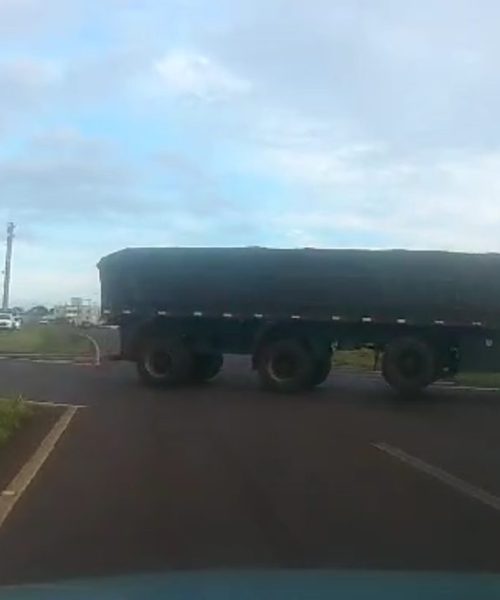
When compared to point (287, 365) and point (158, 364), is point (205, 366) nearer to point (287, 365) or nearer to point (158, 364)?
point (158, 364)

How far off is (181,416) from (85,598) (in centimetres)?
1512

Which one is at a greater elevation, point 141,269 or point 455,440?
point 141,269

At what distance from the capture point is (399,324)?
2412 cm

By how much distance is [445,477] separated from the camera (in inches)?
500

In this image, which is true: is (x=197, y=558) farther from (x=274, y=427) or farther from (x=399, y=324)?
(x=399, y=324)

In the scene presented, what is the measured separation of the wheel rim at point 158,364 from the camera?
25.8m

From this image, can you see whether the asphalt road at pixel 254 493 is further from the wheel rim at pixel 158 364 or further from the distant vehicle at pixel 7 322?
the distant vehicle at pixel 7 322

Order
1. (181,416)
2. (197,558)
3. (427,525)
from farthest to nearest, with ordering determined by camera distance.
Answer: (181,416) → (427,525) → (197,558)

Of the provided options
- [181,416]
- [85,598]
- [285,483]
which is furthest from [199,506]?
[181,416]

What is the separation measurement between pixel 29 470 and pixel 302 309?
41.2 feet

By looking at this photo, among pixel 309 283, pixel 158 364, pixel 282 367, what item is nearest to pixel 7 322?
pixel 158 364

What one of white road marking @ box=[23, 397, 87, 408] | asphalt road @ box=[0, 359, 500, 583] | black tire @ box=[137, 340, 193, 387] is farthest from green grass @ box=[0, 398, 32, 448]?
black tire @ box=[137, 340, 193, 387]

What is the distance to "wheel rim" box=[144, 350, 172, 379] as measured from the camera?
25797 mm

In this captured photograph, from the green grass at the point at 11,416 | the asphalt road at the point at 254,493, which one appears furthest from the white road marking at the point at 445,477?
the green grass at the point at 11,416
